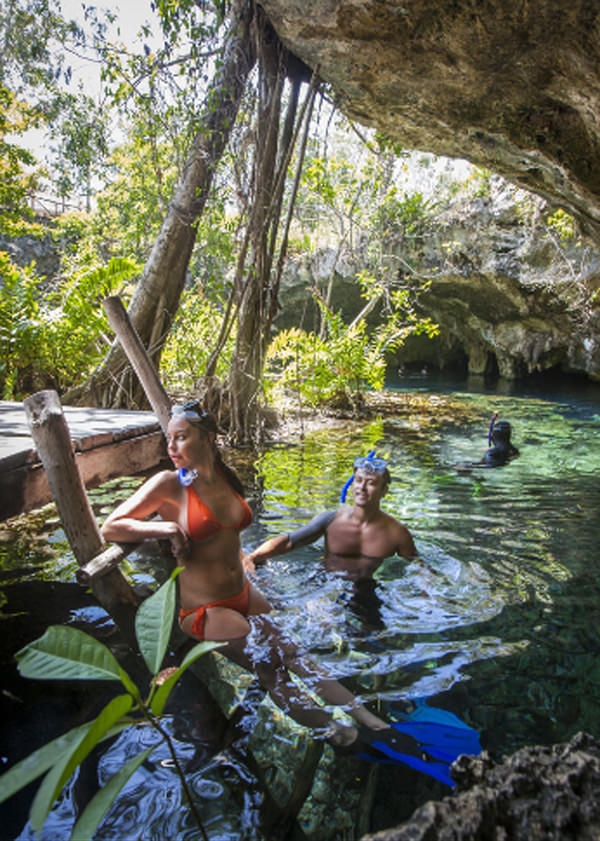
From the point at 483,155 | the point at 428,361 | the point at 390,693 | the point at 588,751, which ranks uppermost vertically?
the point at 483,155

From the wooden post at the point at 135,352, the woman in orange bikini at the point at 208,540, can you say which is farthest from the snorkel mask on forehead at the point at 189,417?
the wooden post at the point at 135,352

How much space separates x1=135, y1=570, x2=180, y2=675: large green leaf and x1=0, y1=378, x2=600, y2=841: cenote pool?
41.8 inches

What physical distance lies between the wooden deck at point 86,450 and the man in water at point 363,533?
111 centimetres

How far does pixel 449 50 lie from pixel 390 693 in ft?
17.0

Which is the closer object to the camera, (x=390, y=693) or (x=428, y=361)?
(x=390, y=693)

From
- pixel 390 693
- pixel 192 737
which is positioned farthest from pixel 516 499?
pixel 192 737

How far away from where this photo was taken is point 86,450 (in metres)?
3.28

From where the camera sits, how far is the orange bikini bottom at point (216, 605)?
2.59 metres

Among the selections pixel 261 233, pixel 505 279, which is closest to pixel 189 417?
pixel 261 233

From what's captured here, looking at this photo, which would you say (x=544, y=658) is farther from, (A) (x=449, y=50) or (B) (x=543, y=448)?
(B) (x=543, y=448)

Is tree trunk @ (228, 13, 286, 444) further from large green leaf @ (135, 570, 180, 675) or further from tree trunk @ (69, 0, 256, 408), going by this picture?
large green leaf @ (135, 570, 180, 675)

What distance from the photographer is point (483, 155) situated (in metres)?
6.32

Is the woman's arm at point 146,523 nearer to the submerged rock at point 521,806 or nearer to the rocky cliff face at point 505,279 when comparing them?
the submerged rock at point 521,806

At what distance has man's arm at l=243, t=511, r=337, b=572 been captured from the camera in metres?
3.24
